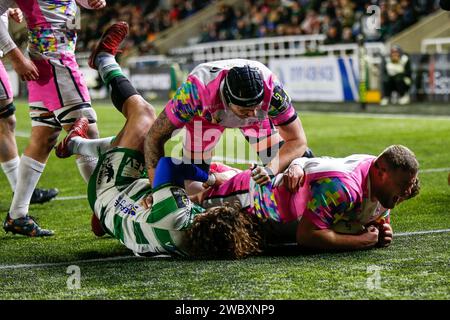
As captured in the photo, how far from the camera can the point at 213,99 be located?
5.49 meters

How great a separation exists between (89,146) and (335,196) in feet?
6.44

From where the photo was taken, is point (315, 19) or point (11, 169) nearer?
point (11, 169)

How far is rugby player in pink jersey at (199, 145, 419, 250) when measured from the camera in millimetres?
4973

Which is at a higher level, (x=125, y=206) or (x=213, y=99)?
(x=213, y=99)

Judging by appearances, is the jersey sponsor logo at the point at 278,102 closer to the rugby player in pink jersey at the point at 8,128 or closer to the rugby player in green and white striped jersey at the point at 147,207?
the rugby player in green and white striped jersey at the point at 147,207

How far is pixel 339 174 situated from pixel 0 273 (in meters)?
1.93

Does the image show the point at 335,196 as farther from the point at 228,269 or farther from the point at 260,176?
the point at 228,269

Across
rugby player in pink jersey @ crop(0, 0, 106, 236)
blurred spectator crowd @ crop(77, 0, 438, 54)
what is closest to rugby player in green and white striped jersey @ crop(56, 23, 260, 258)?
rugby player in pink jersey @ crop(0, 0, 106, 236)

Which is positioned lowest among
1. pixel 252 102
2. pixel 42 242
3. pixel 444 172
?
pixel 444 172

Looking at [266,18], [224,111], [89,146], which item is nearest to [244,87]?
[224,111]

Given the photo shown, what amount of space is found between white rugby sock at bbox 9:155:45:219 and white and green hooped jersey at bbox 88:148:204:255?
2.92ft

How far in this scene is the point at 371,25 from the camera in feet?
68.6
